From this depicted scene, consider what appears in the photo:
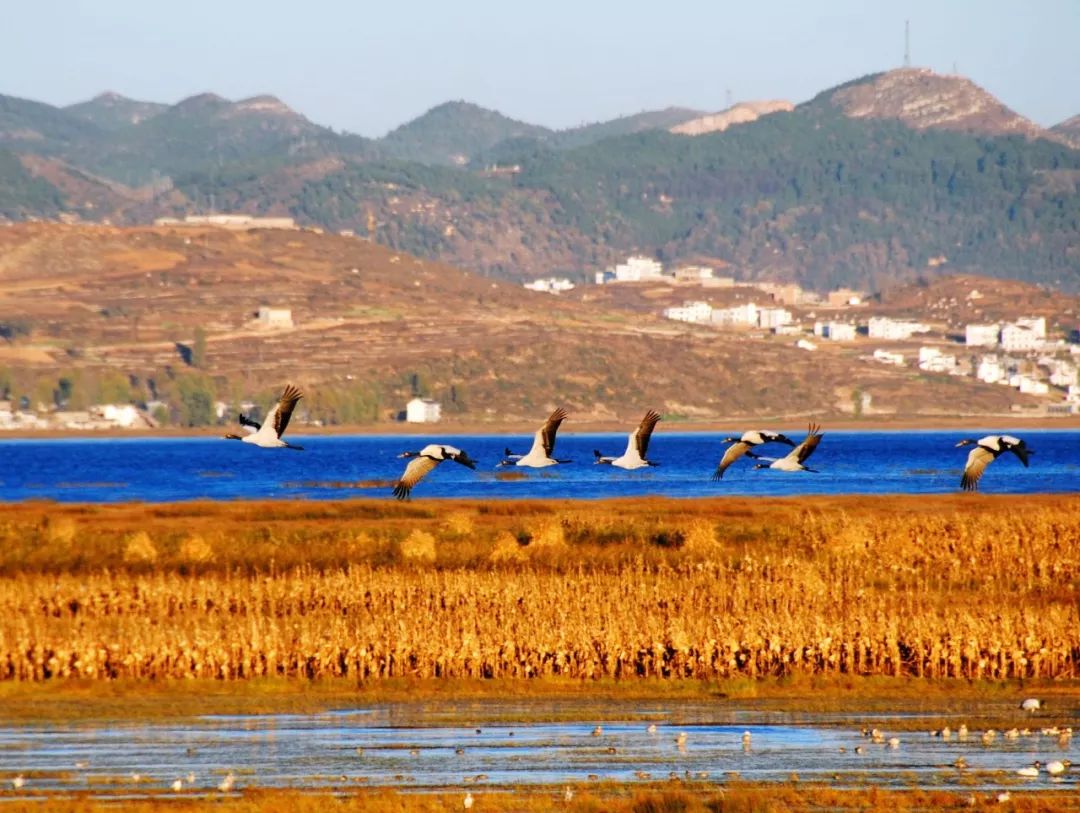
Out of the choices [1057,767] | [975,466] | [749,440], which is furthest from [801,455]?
[1057,767]

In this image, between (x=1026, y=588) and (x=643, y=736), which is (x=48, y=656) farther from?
(x=1026, y=588)

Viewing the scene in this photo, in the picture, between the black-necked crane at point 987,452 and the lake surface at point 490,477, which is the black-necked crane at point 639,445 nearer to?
the black-necked crane at point 987,452

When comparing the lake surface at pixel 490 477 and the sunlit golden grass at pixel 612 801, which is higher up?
the sunlit golden grass at pixel 612 801

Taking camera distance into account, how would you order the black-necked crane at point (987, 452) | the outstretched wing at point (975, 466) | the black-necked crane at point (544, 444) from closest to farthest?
the black-necked crane at point (987, 452)
the black-necked crane at point (544, 444)
the outstretched wing at point (975, 466)

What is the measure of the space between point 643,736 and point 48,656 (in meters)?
11.6

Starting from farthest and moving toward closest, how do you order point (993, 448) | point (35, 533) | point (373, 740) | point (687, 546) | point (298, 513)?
1. point (298, 513)
2. point (35, 533)
3. point (687, 546)
4. point (993, 448)
5. point (373, 740)

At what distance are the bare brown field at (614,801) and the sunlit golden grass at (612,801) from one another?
12 mm

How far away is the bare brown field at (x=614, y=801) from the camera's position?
2314 centimetres

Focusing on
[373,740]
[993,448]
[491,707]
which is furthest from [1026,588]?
[373,740]

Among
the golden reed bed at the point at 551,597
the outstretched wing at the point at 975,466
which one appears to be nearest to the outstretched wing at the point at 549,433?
the golden reed bed at the point at 551,597

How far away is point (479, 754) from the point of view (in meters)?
27.5

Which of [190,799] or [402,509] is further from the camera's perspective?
[402,509]

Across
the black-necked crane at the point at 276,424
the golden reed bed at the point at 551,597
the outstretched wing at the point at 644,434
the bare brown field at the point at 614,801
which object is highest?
the black-necked crane at the point at 276,424

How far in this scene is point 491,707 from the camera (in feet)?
105
